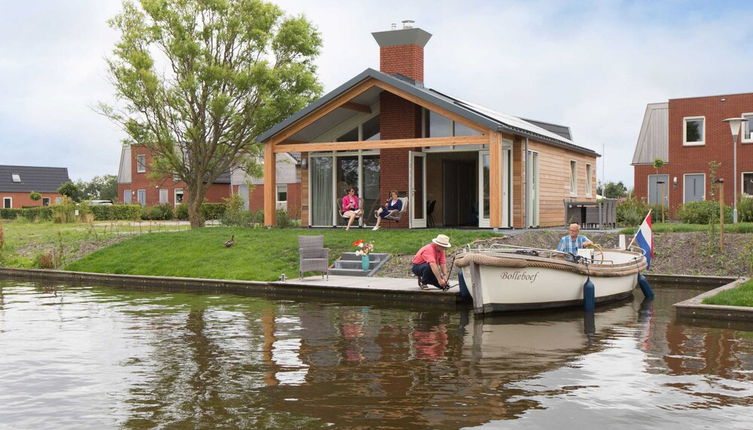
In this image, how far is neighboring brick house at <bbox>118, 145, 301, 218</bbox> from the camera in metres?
47.4

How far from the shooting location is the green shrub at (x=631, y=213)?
85.1 ft

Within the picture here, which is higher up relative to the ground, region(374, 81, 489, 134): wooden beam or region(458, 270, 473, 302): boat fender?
region(374, 81, 489, 134): wooden beam

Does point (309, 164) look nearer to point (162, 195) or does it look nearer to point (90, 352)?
point (90, 352)

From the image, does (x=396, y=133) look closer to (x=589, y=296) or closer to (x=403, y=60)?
(x=403, y=60)

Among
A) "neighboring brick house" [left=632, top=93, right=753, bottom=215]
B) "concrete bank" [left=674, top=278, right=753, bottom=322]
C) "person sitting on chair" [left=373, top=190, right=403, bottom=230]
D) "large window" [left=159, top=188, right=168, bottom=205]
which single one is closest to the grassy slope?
"person sitting on chair" [left=373, top=190, right=403, bottom=230]

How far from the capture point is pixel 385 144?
73.4 feet

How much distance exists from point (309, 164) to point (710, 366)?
17894 millimetres

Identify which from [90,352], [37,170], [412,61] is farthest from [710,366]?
[37,170]

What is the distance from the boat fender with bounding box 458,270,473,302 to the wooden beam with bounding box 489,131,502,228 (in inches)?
262

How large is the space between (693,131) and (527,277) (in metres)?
25.7

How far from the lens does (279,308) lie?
14195 mm

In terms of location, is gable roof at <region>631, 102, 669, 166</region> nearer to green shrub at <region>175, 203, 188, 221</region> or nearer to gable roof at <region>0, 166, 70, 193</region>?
green shrub at <region>175, 203, 188, 221</region>

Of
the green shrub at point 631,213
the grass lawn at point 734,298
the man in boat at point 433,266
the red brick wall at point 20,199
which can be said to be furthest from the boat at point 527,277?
the red brick wall at point 20,199

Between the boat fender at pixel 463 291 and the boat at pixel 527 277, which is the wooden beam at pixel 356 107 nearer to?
the boat fender at pixel 463 291
